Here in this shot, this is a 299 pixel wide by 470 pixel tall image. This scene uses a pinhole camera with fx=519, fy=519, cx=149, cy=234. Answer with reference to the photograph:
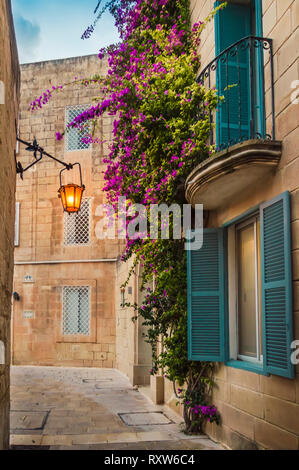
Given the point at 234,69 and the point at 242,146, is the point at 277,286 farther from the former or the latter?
the point at 234,69

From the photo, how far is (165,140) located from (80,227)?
33.9ft

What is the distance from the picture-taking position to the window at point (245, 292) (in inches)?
190

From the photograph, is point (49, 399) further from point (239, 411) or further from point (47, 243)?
point (47, 243)

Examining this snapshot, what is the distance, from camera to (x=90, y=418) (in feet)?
26.9

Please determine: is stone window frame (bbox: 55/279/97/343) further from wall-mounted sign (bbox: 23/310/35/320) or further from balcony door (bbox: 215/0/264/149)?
balcony door (bbox: 215/0/264/149)

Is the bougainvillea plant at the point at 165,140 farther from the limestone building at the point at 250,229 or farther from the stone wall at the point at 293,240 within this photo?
the stone wall at the point at 293,240

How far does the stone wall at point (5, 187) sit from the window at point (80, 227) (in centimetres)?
1092

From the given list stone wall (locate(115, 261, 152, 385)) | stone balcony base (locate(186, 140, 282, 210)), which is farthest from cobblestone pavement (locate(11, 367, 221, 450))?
stone balcony base (locate(186, 140, 282, 210))

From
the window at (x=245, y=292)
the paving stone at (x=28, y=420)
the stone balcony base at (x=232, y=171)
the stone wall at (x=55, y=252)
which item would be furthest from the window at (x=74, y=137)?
the stone balcony base at (x=232, y=171)

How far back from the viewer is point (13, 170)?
6715 mm

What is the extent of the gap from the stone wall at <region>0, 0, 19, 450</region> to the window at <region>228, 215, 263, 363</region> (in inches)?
107

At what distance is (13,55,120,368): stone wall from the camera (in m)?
16.8

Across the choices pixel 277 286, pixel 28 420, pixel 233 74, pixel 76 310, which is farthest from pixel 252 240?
pixel 76 310
